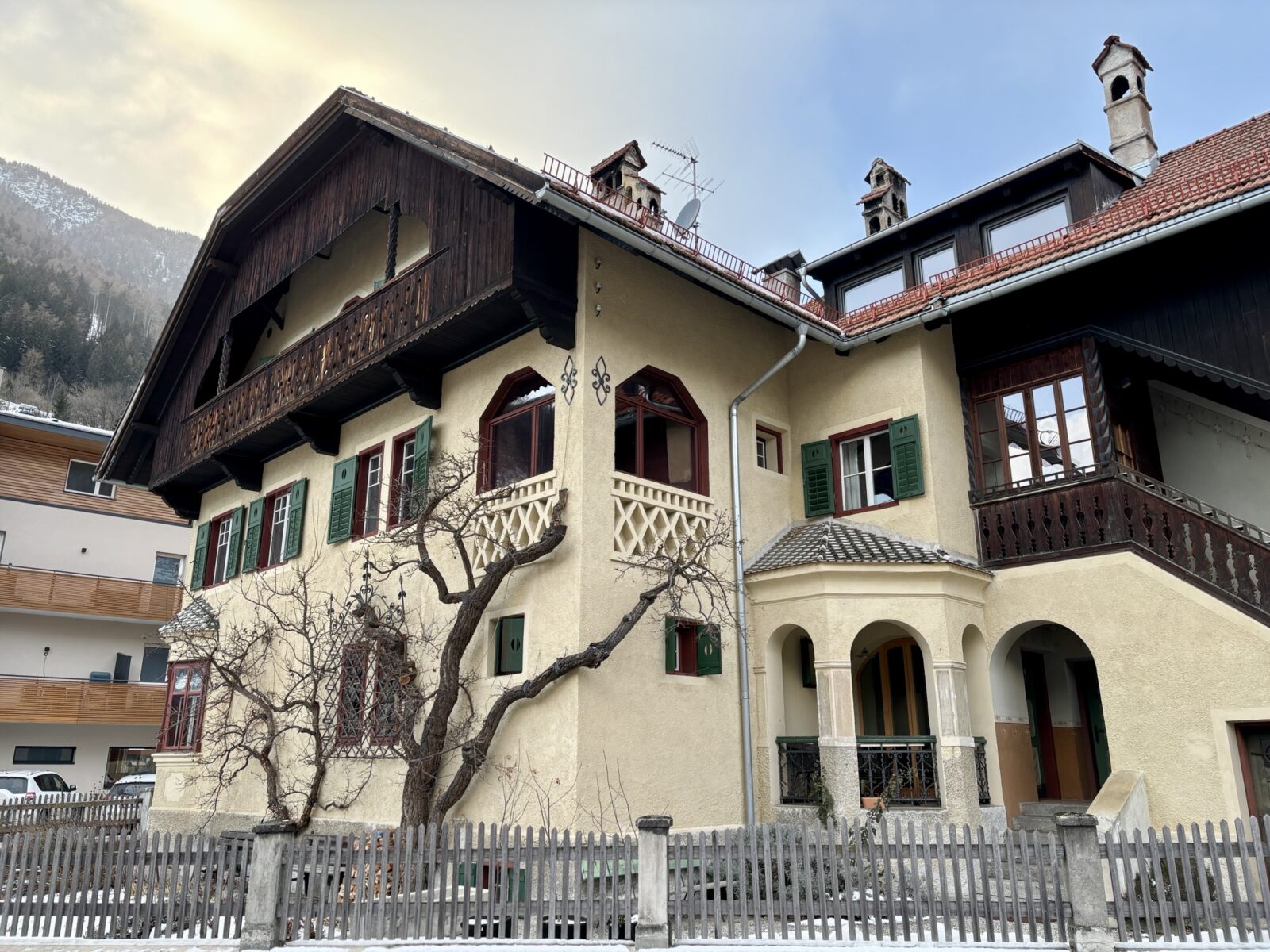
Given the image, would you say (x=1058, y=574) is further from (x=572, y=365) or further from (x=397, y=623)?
(x=397, y=623)

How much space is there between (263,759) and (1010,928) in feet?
33.2

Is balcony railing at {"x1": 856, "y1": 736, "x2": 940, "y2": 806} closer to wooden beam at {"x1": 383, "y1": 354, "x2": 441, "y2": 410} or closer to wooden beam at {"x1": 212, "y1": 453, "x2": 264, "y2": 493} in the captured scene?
wooden beam at {"x1": 383, "y1": 354, "x2": 441, "y2": 410}

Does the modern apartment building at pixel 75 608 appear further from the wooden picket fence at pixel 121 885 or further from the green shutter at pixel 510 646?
the green shutter at pixel 510 646

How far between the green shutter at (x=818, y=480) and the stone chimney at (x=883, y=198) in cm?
658

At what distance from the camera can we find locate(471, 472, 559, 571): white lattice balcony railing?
12422 millimetres

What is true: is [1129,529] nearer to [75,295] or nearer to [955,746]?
[955,746]

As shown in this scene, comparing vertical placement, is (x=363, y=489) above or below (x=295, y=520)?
above

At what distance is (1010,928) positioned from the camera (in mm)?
9336

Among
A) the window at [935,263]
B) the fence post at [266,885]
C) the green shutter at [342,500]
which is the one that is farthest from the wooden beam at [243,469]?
the window at [935,263]

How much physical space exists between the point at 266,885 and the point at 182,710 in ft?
37.4

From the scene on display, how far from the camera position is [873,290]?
1856 cm

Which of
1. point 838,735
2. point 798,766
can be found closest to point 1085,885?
point 838,735

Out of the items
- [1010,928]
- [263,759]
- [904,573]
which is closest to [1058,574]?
[904,573]

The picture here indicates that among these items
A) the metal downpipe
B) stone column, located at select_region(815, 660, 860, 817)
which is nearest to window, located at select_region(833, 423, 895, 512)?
the metal downpipe
